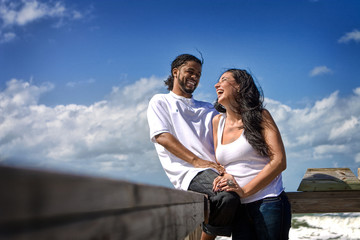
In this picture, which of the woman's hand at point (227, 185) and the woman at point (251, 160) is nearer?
the woman's hand at point (227, 185)

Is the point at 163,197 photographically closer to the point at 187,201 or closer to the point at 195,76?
the point at 187,201

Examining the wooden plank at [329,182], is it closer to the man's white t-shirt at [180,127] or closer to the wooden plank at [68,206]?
the man's white t-shirt at [180,127]

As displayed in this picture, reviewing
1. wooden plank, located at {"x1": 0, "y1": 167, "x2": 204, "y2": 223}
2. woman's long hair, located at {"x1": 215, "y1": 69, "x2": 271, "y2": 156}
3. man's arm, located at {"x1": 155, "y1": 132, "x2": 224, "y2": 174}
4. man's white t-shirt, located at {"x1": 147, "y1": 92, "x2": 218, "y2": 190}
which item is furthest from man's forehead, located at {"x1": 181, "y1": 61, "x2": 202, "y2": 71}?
wooden plank, located at {"x1": 0, "y1": 167, "x2": 204, "y2": 223}

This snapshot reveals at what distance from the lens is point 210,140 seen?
10.6 feet

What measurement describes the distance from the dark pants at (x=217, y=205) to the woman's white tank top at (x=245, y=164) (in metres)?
0.18

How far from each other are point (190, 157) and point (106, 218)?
239 cm

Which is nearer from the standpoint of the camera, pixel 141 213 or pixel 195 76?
pixel 141 213

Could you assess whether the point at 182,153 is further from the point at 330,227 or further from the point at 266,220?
the point at 330,227

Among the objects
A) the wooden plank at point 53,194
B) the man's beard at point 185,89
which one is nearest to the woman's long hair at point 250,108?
the man's beard at point 185,89

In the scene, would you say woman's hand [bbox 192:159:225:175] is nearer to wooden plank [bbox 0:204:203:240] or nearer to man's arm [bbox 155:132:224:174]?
man's arm [bbox 155:132:224:174]

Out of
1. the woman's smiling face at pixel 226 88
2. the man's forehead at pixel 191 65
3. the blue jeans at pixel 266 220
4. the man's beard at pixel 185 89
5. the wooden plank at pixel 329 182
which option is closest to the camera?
the blue jeans at pixel 266 220

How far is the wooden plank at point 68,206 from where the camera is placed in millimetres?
303

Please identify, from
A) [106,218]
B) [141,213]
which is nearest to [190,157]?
[141,213]

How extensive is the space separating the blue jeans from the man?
0.57ft
